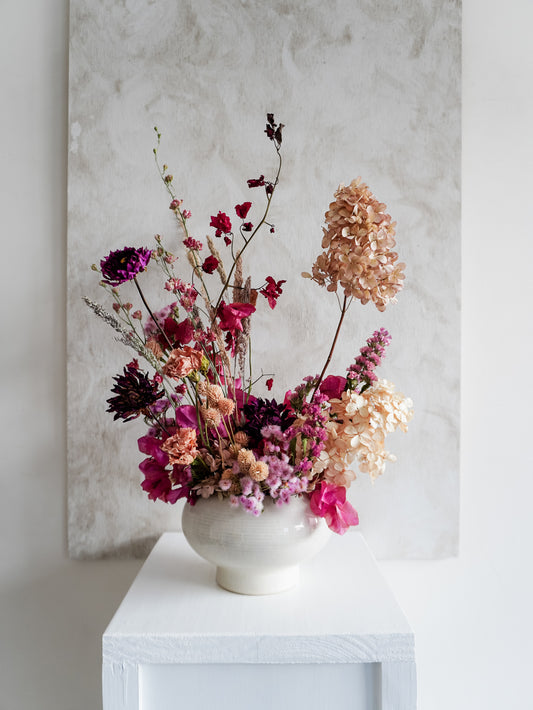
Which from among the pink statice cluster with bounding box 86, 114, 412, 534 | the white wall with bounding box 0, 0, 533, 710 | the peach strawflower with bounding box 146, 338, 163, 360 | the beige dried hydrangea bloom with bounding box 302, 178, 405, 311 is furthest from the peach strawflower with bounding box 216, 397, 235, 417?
the white wall with bounding box 0, 0, 533, 710

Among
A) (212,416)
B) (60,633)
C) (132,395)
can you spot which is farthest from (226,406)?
(60,633)

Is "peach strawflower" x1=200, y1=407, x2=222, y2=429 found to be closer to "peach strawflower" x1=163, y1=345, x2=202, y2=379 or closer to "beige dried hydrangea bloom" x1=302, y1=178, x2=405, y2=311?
"peach strawflower" x1=163, y1=345, x2=202, y2=379

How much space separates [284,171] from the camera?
1.10 m

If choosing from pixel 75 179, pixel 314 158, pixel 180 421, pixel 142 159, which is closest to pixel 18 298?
pixel 75 179

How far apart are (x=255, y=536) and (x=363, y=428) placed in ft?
0.68

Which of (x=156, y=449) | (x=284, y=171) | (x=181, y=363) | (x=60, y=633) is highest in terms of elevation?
(x=284, y=171)

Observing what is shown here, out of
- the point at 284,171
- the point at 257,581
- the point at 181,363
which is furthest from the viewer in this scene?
the point at 284,171

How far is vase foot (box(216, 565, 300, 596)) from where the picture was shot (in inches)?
33.8

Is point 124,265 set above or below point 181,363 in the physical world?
above

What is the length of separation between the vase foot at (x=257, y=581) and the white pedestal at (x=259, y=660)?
5 centimetres

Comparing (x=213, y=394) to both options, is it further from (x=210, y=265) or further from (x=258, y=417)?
(x=210, y=265)

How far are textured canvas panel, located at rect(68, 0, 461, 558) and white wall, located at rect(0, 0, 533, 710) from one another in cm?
6

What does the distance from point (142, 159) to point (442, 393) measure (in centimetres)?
71

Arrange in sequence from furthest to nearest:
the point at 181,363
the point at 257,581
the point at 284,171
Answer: the point at 284,171, the point at 257,581, the point at 181,363
